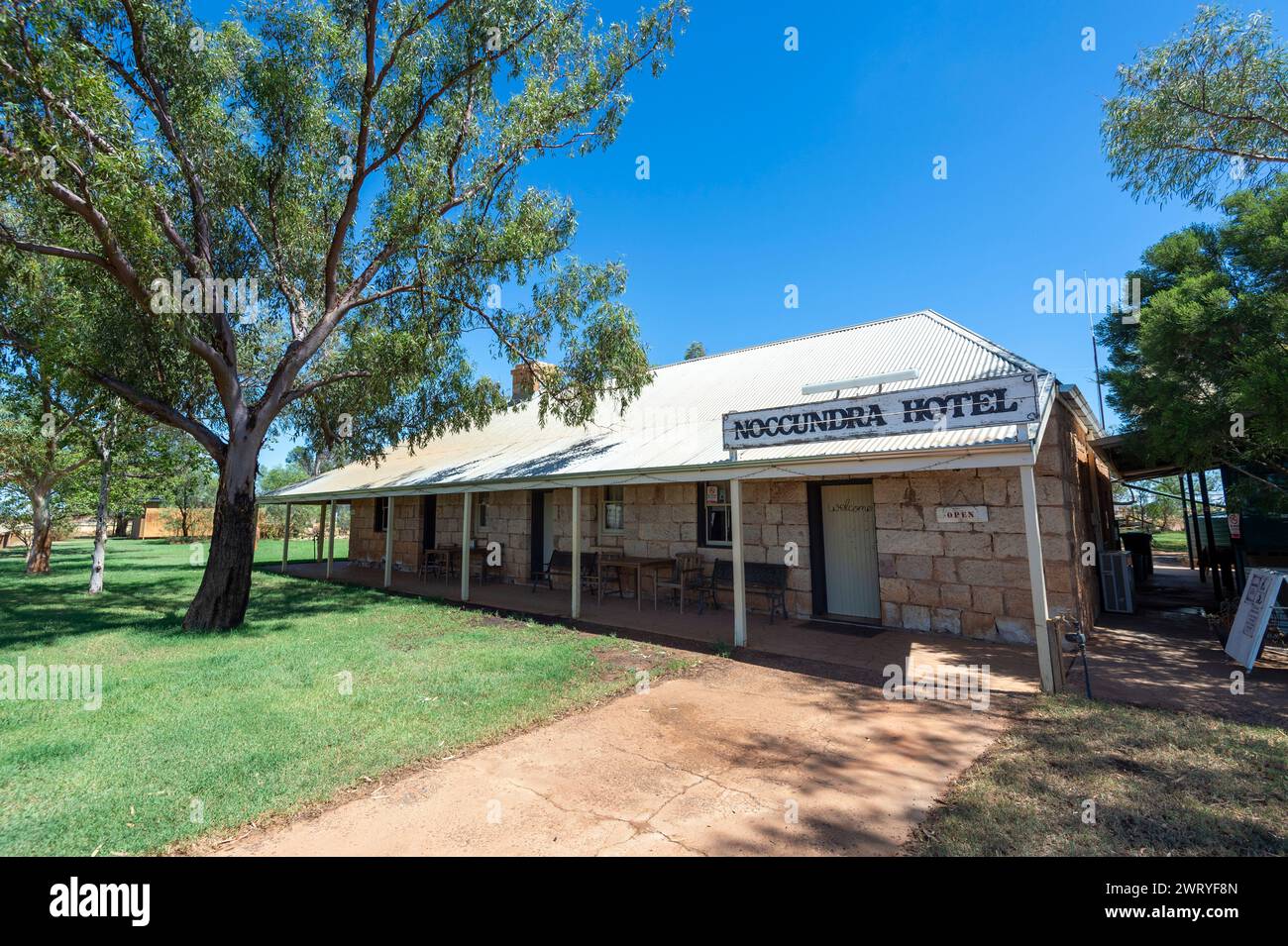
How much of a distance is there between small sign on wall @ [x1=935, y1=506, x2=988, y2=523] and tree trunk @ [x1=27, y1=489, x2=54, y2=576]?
86.8 ft

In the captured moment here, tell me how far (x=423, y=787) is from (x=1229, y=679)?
845 centimetres

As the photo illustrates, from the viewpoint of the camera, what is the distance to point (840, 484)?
980 cm

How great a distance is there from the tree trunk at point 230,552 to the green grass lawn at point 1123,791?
10.8 metres

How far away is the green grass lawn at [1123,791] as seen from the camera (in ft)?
10.3

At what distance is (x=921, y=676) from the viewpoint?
21.0 ft

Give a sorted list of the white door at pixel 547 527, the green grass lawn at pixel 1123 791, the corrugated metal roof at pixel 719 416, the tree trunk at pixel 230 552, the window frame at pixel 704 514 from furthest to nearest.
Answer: the white door at pixel 547 527 → the window frame at pixel 704 514 → the tree trunk at pixel 230 552 → the corrugated metal roof at pixel 719 416 → the green grass lawn at pixel 1123 791

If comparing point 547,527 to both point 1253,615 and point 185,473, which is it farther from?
point 185,473

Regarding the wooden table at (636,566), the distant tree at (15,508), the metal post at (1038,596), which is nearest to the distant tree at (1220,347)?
the metal post at (1038,596)

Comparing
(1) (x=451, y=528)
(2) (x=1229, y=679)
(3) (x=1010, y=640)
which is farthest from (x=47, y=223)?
(2) (x=1229, y=679)

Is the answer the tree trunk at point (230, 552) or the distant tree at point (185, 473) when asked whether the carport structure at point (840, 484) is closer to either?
the tree trunk at point (230, 552)

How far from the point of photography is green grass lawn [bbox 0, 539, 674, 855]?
11.9 ft

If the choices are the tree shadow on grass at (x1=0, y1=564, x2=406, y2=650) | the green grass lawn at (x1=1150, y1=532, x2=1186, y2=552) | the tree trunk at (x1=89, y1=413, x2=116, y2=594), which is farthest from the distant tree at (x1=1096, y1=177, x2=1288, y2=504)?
the green grass lawn at (x1=1150, y1=532, x2=1186, y2=552)
